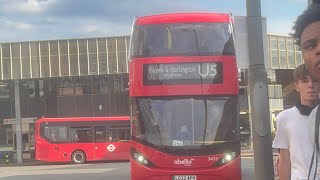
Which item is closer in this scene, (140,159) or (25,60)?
(140,159)

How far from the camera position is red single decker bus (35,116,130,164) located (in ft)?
105

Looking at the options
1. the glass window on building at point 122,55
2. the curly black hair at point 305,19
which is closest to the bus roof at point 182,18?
the curly black hair at point 305,19

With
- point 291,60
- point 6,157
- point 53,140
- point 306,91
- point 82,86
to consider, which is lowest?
point 6,157

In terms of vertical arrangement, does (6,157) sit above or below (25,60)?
below

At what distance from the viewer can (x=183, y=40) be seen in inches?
474

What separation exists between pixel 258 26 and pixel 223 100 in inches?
89.6

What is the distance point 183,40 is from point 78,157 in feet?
72.3

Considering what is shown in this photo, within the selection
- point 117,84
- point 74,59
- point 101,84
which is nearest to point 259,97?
point 74,59

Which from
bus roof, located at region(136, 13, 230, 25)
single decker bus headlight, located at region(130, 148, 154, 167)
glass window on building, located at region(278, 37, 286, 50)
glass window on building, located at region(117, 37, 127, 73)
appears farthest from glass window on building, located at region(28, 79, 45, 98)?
single decker bus headlight, located at region(130, 148, 154, 167)

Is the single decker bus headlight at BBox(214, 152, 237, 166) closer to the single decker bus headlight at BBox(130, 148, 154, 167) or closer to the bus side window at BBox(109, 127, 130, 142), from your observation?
the single decker bus headlight at BBox(130, 148, 154, 167)

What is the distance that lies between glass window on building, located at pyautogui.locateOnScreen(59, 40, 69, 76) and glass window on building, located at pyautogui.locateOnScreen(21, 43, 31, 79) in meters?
2.31

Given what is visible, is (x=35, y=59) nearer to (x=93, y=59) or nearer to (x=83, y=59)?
(x=83, y=59)

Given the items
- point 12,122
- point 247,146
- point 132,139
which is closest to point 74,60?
point 12,122

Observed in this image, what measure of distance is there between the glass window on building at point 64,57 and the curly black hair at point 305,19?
38427 mm
